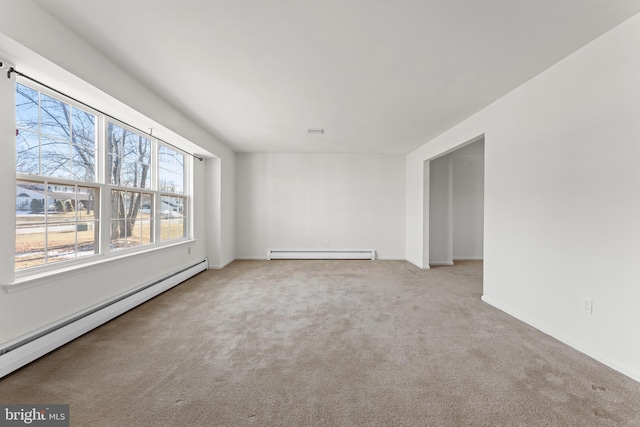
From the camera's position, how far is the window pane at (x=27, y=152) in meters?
1.96

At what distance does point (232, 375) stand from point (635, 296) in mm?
2908

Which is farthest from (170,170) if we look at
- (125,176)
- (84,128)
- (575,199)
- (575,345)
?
(575,345)

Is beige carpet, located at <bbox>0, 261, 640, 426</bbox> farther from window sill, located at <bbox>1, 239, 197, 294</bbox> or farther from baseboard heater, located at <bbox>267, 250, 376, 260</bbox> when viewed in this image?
baseboard heater, located at <bbox>267, 250, 376, 260</bbox>

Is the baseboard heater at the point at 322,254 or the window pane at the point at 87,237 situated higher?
the window pane at the point at 87,237

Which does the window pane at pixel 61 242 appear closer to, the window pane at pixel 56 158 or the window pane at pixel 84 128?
the window pane at pixel 56 158

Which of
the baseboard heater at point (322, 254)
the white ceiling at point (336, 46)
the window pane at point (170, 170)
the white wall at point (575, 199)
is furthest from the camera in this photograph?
the baseboard heater at point (322, 254)

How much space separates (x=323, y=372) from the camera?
178cm

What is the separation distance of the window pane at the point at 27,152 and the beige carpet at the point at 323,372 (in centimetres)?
152

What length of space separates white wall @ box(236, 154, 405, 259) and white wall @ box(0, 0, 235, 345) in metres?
2.40

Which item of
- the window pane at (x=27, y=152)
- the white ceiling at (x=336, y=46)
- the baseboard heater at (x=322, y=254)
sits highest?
the white ceiling at (x=336, y=46)

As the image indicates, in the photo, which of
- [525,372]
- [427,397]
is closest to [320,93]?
[427,397]

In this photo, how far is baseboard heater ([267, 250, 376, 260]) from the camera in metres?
5.91

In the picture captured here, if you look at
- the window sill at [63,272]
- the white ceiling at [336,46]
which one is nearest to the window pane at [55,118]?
the white ceiling at [336,46]

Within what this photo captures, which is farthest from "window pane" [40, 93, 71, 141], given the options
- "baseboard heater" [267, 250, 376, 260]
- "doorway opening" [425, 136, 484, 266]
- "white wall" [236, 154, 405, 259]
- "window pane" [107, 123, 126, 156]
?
"doorway opening" [425, 136, 484, 266]
